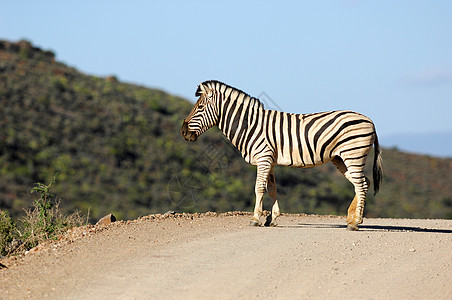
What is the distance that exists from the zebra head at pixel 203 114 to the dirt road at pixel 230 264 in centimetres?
214

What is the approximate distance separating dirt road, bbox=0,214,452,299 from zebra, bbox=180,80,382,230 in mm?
986

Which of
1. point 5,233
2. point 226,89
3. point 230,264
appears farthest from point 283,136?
point 5,233

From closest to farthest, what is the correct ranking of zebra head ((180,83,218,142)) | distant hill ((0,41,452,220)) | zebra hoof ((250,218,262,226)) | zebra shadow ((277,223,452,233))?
zebra hoof ((250,218,262,226)) → zebra head ((180,83,218,142)) → zebra shadow ((277,223,452,233)) → distant hill ((0,41,452,220))

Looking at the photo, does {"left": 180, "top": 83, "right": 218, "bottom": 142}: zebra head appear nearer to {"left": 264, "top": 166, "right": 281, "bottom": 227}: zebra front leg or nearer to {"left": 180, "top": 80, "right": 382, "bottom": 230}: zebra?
{"left": 180, "top": 80, "right": 382, "bottom": 230}: zebra

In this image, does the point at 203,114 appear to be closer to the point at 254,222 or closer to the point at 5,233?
the point at 254,222

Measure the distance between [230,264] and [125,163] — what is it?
27.4m

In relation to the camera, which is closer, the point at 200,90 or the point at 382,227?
the point at 200,90

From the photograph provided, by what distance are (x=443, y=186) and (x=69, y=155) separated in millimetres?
30173

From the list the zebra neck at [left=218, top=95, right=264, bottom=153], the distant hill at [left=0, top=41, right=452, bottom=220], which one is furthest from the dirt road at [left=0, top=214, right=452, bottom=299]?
the distant hill at [left=0, top=41, right=452, bottom=220]

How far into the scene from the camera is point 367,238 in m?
11.9

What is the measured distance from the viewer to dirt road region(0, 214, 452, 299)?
866 centimetres

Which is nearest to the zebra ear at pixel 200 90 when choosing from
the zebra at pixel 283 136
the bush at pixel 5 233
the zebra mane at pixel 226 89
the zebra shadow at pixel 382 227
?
the zebra at pixel 283 136

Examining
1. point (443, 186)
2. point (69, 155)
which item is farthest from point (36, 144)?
point (443, 186)

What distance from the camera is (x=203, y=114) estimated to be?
1371cm
